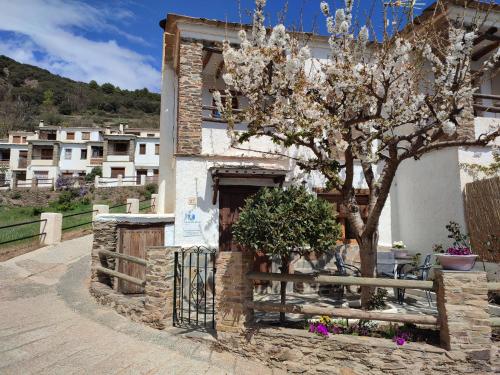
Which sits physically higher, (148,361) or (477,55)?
(477,55)

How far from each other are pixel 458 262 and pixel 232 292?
3295 millimetres

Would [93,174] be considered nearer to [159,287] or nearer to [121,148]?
[121,148]

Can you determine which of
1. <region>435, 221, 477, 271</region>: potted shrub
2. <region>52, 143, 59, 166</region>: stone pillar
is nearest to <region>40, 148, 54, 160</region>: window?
<region>52, 143, 59, 166</region>: stone pillar

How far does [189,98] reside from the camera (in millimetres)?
9234

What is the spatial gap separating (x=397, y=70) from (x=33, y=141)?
44200 mm

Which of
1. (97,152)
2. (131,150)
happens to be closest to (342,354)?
(131,150)

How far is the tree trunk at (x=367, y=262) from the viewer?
5938 mm

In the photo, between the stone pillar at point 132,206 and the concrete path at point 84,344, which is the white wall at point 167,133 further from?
the stone pillar at point 132,206

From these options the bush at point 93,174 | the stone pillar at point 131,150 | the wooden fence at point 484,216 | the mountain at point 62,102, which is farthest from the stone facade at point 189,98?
the mountain at point 62,102

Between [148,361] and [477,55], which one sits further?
[477,55]

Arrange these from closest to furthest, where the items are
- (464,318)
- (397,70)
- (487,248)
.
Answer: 1. (464,318)
2. (397,70)
3. (487,248)

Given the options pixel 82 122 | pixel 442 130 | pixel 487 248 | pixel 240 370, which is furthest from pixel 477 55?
pixel 82 122

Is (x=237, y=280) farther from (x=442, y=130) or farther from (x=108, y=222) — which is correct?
(x=108, y=222)

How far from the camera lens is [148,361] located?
471 centimetres
